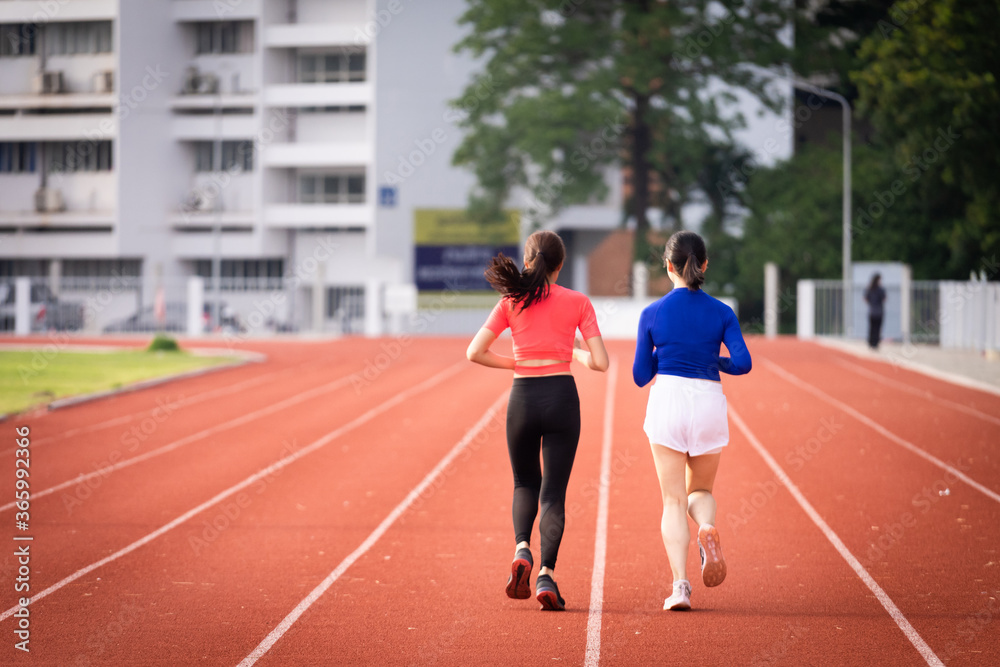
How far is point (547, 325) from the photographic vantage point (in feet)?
18.4

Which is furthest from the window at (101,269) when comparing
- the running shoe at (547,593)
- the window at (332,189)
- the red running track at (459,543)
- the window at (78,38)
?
the running shoe at (547,593)

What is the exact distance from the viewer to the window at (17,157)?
1950 inches

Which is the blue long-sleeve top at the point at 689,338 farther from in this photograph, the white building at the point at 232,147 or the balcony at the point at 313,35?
the balcony at the point at 313,35

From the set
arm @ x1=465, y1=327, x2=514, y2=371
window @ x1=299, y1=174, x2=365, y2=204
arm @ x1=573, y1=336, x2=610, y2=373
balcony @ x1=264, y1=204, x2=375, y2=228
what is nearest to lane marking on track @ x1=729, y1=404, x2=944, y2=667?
arm @ x1=573, y1=336, x2=610, y2=373

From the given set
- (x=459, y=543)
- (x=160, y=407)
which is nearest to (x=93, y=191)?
(x=160, y=407)

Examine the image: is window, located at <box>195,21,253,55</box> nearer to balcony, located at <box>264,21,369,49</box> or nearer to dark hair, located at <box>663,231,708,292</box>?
balcony, located at <box>264,21,369,49</box>

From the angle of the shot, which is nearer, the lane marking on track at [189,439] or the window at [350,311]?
the lane marking on track at [189,439]

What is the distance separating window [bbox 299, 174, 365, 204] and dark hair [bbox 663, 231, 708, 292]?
46.1m

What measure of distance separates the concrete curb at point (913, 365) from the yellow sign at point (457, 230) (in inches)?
567

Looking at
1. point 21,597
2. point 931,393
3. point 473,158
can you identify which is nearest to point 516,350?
point 21,597

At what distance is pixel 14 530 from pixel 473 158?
1416 inches

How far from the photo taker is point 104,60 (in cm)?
4894

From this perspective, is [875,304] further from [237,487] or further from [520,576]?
[520,576]

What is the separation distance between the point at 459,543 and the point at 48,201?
46477 millimetres
